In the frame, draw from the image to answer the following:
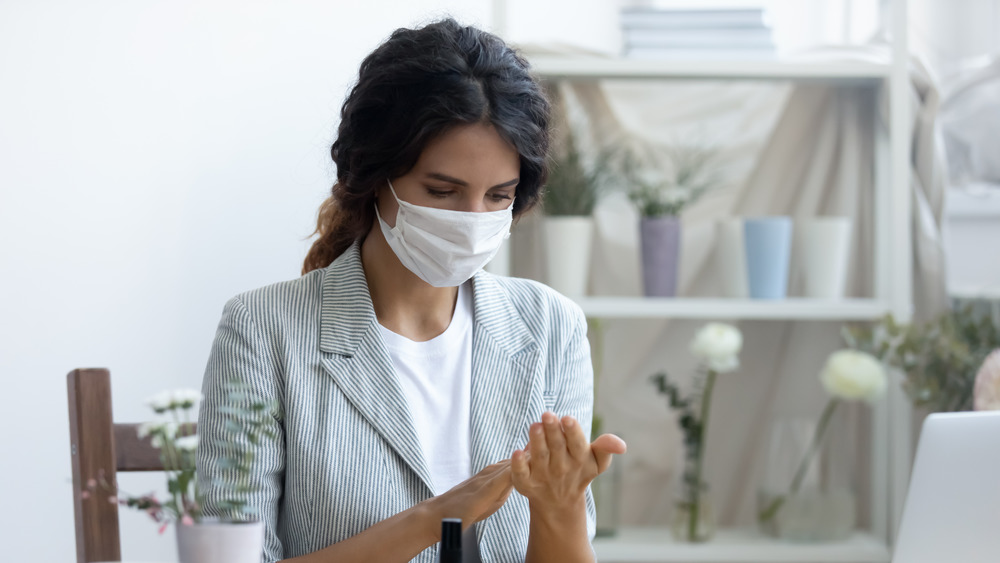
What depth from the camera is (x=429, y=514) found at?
3.13 feet

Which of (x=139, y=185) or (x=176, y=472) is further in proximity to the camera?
(x=139, y=185)

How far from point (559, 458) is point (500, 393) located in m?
0.28

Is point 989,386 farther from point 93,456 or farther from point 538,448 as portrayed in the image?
point 93,456

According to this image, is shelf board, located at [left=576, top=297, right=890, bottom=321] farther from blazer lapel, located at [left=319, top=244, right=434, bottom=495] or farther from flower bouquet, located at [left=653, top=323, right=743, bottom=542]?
blazer lapel, located at [left=319, top=244, right=434, bottom=495]

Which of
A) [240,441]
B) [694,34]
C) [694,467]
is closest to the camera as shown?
[240,441]

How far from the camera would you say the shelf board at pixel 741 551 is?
1.80m

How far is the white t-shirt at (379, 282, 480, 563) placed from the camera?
114 centimetres

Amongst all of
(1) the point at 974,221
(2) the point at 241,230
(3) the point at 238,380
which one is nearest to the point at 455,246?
(3) the point at 238,380

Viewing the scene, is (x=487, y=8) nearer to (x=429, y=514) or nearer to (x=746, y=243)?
(x=746, y=243)

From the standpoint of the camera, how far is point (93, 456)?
1.10 meters

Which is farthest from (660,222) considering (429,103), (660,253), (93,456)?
(93,456)

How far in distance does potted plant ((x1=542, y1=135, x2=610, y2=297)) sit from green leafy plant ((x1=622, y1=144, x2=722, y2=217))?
91mm

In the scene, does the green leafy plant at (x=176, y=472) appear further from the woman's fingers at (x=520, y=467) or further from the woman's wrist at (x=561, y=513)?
the woman's wrist at (x=561, y=513)

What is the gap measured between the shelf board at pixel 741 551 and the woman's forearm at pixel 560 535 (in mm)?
776
